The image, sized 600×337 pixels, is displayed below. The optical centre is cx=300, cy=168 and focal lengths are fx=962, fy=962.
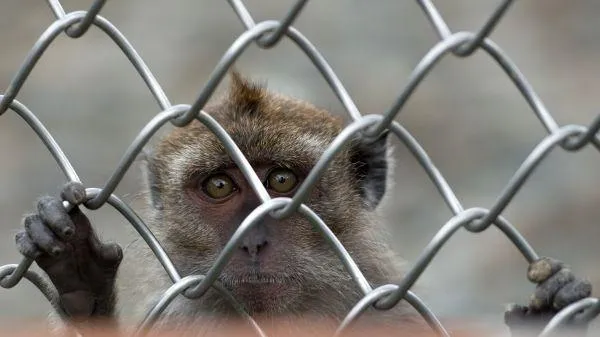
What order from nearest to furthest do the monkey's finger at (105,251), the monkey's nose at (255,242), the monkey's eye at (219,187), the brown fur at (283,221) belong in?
the monkey's finger at (105,251) → the monkey's nose at (255,242) → the brown fur at (283,221) → the monkey's eye at (219,187)

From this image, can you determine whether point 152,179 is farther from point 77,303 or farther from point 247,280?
point 77,303

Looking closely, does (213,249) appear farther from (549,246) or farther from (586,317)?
(549,246)

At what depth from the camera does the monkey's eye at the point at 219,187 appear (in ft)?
13.5

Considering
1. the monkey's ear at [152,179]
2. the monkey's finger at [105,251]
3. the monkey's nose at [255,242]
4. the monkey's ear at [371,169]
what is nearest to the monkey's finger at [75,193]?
the monkey's finger at [105,251]

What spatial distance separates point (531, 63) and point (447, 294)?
238cm

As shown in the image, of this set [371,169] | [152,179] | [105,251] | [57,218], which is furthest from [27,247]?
[371,169]

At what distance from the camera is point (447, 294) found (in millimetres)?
7531

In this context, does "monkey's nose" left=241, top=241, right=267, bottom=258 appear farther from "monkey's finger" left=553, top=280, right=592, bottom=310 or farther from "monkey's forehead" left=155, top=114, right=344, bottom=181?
"monkey's finger" left=553, top=280, right=592, bottom=310

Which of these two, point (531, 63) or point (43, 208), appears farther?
point (531, 63)

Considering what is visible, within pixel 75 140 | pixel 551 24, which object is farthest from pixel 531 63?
pixel 75 140

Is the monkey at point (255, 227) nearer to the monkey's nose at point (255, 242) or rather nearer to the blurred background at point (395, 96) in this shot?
the monkey's nose at point (255, 242)

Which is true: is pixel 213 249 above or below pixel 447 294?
above

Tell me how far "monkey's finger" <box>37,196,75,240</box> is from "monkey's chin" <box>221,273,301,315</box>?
1019 millimetres

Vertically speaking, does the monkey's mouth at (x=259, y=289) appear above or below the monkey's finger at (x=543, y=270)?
below
